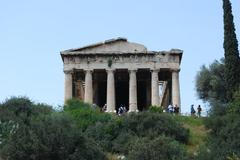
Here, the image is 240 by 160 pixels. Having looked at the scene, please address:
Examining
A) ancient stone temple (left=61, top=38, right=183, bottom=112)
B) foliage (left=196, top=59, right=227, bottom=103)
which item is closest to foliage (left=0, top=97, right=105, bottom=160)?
ancient stone temple (left=61, top=38, right=183, bottom=112)

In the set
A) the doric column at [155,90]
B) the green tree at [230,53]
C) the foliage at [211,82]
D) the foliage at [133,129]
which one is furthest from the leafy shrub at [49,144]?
the foliage at [211,82]

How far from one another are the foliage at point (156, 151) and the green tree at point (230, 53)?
13.0m

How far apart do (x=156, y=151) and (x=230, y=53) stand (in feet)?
49.9

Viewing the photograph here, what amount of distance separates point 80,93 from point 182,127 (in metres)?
17.8

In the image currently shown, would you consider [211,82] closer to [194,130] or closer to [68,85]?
[68,85]

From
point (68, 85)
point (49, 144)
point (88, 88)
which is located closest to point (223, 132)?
point (49, 144)

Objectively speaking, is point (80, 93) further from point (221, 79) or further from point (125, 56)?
point (221, 79)

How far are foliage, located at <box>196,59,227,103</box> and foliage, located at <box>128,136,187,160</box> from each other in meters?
24.0

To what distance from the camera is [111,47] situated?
4841 centimetres

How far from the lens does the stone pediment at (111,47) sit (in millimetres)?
48041

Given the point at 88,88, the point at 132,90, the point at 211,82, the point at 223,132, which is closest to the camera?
the point at 223,132

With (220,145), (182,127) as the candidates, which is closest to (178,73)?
(182,127)

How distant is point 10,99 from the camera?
39.2 meters

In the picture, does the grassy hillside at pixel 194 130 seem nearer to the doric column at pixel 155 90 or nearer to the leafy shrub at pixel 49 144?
the doric column at pixel 155 90
